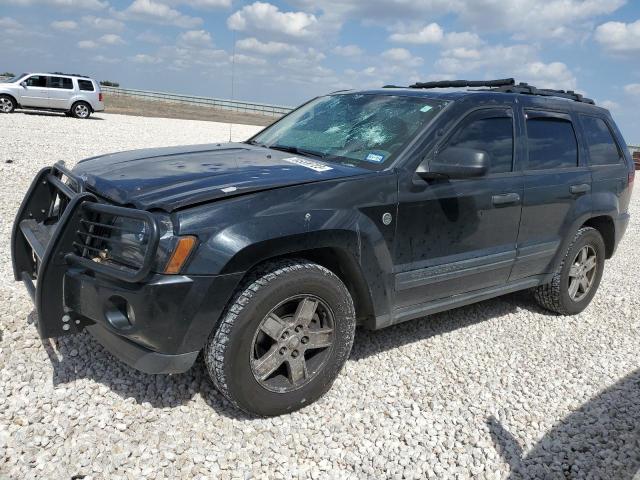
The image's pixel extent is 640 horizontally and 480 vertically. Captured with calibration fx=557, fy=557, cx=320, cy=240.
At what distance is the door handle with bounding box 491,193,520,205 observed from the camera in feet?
13.0

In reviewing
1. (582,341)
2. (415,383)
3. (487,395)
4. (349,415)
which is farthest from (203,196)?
(582,341)

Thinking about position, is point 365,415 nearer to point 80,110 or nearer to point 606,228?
point 606,228

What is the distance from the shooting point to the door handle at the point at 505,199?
13.0ft

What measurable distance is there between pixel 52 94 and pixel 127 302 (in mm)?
22230

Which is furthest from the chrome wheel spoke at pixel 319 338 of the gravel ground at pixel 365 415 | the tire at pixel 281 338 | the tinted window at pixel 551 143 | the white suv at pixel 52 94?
the white suv at pixel 52 94

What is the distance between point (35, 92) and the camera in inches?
849

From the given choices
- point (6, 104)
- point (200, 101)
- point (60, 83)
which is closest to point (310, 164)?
point (6, 104)

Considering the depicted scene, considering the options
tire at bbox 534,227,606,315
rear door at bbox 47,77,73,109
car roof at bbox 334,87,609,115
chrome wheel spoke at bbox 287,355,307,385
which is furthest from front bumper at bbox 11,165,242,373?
rear door at bbox 47,77,73,109

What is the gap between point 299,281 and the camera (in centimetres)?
298

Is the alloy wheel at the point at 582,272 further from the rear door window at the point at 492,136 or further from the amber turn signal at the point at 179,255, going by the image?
the amber turn signal at the point at 179,255

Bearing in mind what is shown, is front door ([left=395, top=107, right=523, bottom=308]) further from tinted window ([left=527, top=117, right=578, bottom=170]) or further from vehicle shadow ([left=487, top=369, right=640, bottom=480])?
vehicle shadow ([left=487, top=369, right=640, bottom=480])

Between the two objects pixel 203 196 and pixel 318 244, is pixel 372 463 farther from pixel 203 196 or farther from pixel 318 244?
pixel 203 196

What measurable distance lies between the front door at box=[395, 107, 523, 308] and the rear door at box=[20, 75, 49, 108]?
21809 millimetres

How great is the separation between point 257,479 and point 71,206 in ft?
5.37
